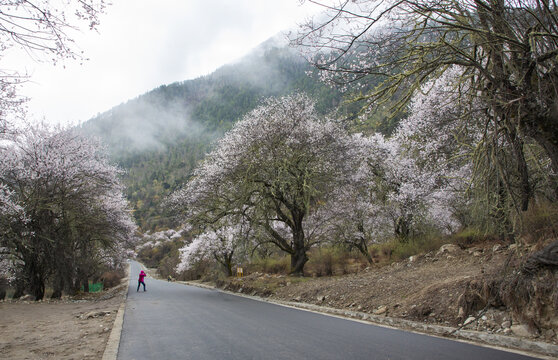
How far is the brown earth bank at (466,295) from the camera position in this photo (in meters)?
5.75

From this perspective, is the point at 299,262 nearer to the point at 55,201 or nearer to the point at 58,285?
the point at 55,201

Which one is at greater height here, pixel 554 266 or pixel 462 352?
pixel 554 266

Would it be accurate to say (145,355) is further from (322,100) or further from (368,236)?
(322,100)

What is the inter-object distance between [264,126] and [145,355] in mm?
13537

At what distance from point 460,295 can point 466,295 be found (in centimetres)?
18

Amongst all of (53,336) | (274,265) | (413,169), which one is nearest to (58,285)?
(274,265)

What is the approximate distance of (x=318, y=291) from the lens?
1305cm

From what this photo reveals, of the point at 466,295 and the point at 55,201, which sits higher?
the point at 55,201

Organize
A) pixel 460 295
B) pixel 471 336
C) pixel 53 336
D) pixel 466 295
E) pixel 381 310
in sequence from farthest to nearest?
pixel 381 310 < pixel 53 336 < pixel 460 295 < pixel 466 295 < pixel 471 336

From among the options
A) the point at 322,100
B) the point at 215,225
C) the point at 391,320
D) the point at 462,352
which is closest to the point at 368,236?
the point at 215,225

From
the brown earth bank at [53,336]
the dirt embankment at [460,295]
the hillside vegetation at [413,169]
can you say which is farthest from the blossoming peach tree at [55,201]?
the dirt embankment at [460,295]

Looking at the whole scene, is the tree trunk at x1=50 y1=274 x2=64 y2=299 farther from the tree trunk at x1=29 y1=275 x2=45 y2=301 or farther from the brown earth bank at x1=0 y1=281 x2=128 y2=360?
the brown earth bank at x1=0 y1=281 x2=128 y2=360

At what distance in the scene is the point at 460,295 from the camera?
23.7ft

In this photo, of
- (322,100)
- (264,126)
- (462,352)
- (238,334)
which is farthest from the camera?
(322,100)
